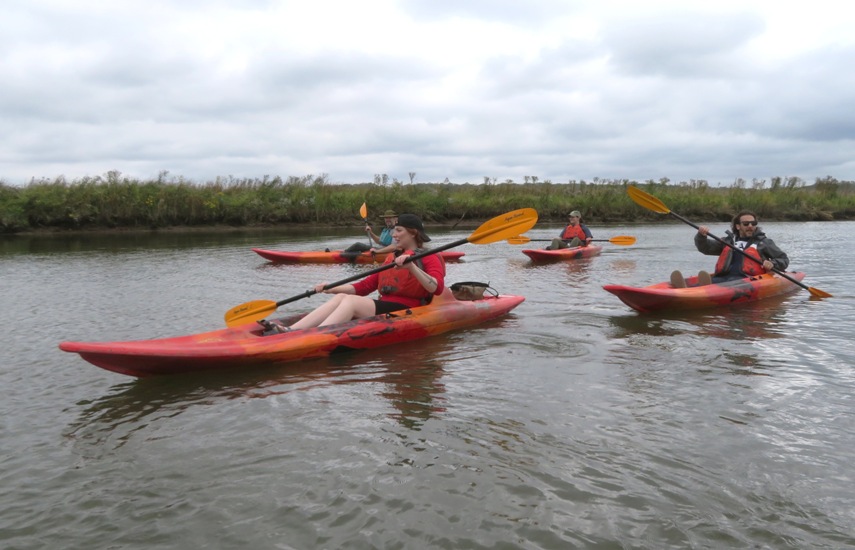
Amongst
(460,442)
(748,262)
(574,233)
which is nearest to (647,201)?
(748,262)

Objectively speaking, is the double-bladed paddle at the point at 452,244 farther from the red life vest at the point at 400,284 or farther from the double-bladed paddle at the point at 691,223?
the double-bladed paddle at the point at 691,223

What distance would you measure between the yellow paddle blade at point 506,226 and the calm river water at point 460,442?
101cm

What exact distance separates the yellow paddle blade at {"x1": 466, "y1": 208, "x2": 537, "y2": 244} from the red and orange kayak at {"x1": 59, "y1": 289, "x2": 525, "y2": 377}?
721 millimetres

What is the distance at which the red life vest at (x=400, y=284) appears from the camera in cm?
615

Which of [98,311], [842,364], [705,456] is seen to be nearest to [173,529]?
[705,456]

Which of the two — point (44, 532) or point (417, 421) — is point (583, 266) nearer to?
point (417, 421)

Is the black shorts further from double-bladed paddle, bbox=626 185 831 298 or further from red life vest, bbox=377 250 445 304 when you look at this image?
double-bladed paddle, bbox=626 185 831 298

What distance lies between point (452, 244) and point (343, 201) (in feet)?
65.4

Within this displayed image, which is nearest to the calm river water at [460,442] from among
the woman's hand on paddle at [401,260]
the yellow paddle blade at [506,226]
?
the woman's hand on paddle at [401,260]

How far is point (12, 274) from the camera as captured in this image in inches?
440

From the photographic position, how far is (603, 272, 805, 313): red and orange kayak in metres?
7.12

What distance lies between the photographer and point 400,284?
6219 millimetres

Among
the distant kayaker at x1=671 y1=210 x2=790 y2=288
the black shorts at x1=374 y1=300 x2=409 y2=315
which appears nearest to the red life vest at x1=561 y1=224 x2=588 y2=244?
the distant kayaker at x1=671 y1=210 x2=790 y2=288

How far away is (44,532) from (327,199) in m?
23.0
